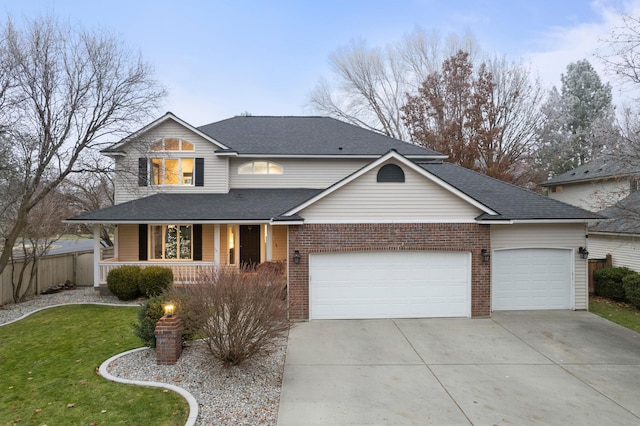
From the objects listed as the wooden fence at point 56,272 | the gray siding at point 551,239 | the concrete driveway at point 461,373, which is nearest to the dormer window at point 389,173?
the gray siding at point 551,239

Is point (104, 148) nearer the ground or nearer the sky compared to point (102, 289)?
nearer the sky

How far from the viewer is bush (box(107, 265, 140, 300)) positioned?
12.1 metres

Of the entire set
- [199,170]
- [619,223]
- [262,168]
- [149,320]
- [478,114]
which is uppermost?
[478,114]

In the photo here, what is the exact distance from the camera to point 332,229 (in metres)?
10.1

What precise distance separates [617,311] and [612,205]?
411cm

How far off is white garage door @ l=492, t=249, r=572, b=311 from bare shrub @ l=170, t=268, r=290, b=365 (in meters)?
7.68

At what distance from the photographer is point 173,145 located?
14.9 m

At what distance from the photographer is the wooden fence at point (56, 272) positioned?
11930mm

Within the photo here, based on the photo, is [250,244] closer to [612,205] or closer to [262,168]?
[262,168]

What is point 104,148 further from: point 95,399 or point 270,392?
point 270,392

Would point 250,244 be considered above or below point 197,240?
below

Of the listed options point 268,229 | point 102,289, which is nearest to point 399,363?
point 268,229

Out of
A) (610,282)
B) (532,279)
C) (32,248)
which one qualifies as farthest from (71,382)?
(610,282)

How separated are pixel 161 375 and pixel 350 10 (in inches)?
1045
